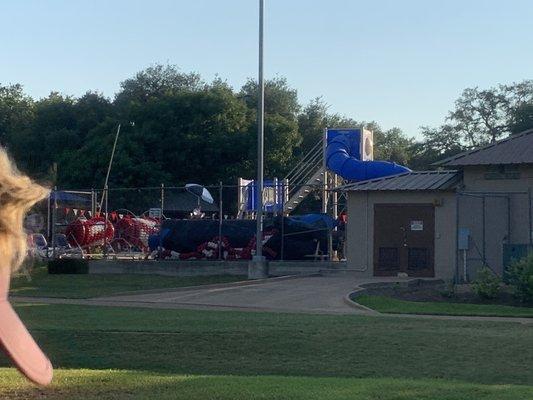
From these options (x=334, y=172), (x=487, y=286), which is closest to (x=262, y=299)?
(x=487, y=286)

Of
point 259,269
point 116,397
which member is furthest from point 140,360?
point 259,269

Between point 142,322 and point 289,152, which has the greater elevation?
point 289,152

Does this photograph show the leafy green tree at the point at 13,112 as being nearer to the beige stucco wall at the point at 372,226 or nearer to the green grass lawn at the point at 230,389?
the beige stucco wall at the point at 372,226

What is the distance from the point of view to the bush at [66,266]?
31891 millimetres

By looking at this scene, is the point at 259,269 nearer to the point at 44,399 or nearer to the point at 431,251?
the point at 431,251

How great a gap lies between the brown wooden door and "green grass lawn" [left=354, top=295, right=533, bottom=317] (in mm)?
7648

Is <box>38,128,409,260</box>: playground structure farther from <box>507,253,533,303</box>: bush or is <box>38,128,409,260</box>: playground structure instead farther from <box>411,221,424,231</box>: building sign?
<box>507,253,533,303</box>: bush

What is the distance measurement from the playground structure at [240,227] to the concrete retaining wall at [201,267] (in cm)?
138

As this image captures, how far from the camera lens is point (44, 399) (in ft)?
25.8

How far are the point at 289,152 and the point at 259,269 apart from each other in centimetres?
3873

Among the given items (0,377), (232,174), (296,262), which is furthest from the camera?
(232,174)

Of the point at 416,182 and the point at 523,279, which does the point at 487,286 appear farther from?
the point at 416,182

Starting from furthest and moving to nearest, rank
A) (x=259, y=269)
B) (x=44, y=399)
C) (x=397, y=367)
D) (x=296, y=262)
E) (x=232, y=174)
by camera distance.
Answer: (x=232, y=174)
(x=296, y=262)
(x=259, y=269)
(x=397, y=367)
(x=44, y=399)

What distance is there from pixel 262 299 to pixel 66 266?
10.9 meters
